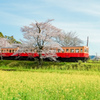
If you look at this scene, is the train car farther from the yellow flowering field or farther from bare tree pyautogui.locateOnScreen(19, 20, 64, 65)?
the yellow flowering field

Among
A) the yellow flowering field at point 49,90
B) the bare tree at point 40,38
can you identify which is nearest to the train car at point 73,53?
the bare tree at point 40,38

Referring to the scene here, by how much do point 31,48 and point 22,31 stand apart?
2.76m

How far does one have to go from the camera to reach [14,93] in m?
8.06

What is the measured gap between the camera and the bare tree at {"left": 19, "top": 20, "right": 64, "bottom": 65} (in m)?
28.1

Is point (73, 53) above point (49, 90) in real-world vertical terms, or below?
above

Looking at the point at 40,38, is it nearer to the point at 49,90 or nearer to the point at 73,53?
the point at 73,53

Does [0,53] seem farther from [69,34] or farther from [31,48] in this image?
[69,34]

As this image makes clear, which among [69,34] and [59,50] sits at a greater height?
[69,34]

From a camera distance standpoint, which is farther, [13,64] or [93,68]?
[13,64]

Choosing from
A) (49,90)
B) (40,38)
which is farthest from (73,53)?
(49,90)

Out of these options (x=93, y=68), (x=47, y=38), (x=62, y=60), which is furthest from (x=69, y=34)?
(x=93, y=68)

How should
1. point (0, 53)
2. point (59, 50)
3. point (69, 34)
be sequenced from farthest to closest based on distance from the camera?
point (69, 34)
point (0, 53)
point (59, 50)

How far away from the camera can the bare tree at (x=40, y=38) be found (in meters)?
28.1

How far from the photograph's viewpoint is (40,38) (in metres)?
27.9
